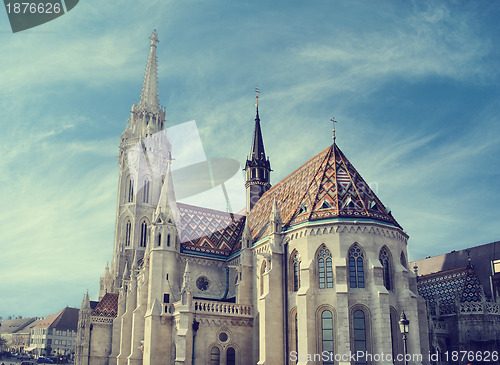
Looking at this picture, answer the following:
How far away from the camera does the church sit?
31.9 meters

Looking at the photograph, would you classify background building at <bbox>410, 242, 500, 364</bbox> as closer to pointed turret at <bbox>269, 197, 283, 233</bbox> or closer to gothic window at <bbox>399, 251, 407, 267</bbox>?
gothic window at <bbox>399, 251, 407, 267</bbox>

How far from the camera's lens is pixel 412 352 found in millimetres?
31750

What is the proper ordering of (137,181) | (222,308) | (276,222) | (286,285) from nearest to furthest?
(286,285)
(222,308)
(276,222)
(137,181)

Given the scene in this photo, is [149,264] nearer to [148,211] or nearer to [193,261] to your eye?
[193,261]

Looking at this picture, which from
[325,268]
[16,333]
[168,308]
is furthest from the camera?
[16,333]

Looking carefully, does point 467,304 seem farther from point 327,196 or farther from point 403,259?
point 327,196

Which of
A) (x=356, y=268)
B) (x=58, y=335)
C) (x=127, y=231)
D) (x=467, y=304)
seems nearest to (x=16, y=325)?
(x=58, y=335)

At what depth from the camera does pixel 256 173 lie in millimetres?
57500

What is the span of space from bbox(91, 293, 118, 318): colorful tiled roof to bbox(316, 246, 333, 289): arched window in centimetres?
3108

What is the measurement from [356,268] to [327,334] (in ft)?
15.4

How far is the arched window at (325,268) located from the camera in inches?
1313

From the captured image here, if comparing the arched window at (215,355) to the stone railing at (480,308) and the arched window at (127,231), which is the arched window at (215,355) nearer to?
the stone railing at (480,308)

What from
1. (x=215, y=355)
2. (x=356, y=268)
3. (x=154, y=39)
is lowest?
(x=215, y=355)

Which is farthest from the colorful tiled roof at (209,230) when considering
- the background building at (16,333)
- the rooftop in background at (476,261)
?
the background building at (16,333)
